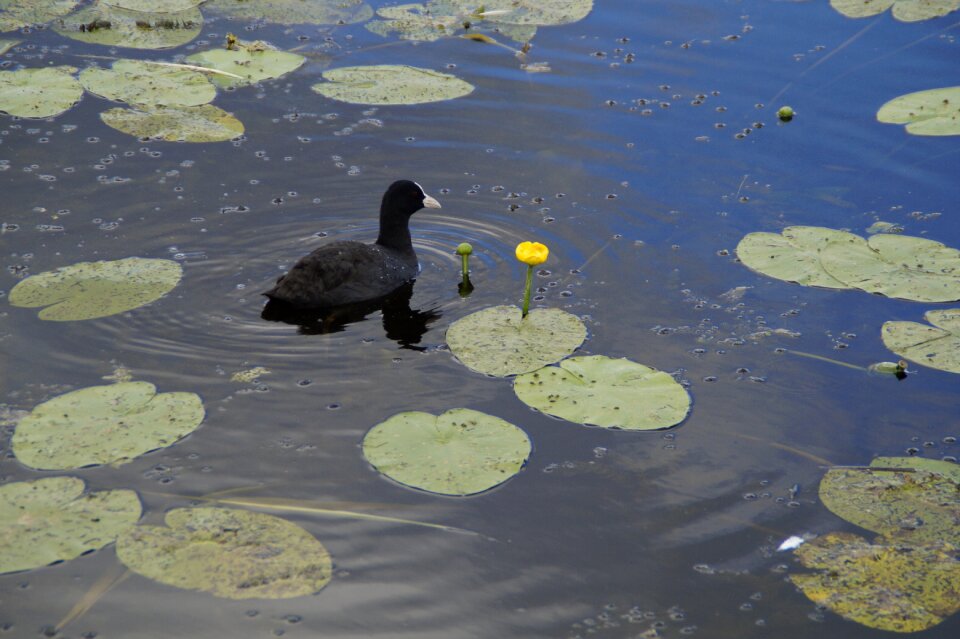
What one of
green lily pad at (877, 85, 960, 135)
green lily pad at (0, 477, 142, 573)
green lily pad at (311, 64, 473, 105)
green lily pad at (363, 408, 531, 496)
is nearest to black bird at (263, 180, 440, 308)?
green lily pad at (363, 408, 531, 496)

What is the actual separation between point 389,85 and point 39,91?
10.3 ft

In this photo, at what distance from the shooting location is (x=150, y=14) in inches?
436

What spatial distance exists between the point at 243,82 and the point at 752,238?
5090 millimetres

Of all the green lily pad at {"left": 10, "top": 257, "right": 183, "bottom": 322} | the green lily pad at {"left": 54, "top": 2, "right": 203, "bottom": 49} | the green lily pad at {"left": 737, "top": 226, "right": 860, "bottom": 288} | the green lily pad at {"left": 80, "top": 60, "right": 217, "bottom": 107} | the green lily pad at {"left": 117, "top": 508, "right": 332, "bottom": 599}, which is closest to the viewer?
the green lily pad at {"left": 117, "top": 508, "right": 332, "bottom": 599}

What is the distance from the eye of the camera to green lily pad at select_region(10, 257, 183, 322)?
6566 mm

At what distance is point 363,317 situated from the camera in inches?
273

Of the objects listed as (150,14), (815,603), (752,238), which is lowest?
(815,603)

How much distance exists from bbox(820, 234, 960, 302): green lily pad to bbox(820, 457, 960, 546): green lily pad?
67.7 inches

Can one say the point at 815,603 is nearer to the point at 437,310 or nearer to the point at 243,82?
the point at 437,310

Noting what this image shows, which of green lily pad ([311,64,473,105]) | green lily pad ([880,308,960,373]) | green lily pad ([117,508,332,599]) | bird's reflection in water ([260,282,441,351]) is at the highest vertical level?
green lily pad ([311,64,473,105])

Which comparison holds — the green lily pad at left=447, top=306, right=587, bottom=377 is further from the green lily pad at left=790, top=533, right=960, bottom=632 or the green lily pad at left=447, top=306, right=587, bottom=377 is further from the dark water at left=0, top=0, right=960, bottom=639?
the green lily pad at left=790, top=533, right=960, bottom=632

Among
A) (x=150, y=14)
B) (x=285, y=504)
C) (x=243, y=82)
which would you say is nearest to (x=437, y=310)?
(x=285, y=504)

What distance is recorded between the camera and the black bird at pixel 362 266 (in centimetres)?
675

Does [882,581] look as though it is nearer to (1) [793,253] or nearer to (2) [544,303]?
(2) [544,303]
